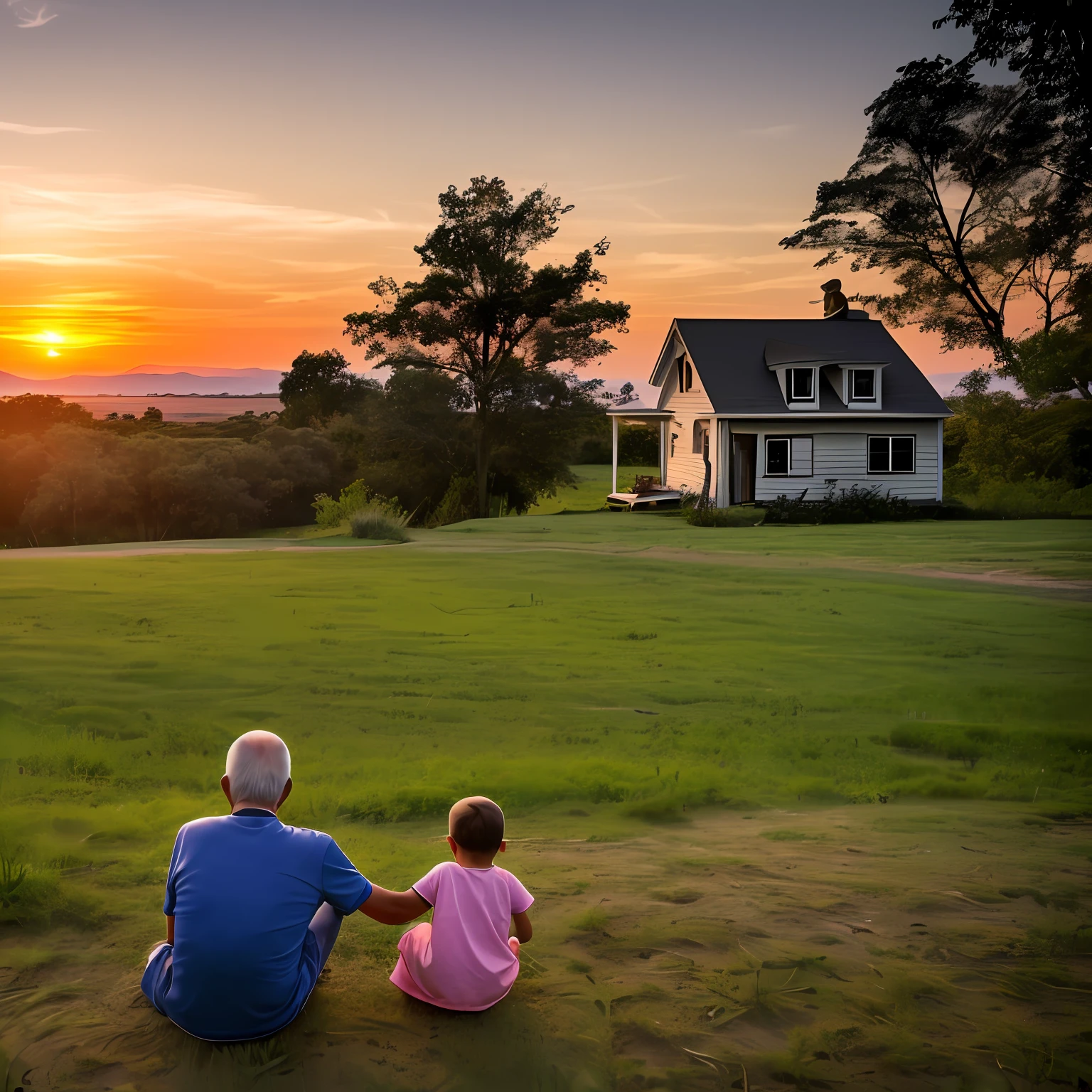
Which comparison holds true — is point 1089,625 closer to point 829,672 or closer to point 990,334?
point 829,672

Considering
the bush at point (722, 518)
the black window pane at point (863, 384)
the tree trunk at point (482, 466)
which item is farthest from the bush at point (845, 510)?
the tree trunk at point (482, 466)

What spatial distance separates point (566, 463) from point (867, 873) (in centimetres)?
3996

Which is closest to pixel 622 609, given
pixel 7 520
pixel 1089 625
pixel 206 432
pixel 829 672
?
pixel 829 672

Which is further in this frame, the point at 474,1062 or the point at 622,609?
the point at 622,609

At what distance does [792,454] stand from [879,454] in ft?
10.1

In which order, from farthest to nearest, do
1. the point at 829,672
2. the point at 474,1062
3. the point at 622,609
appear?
the point at 622,609 < the point at 829,672 < the point at 474,1062

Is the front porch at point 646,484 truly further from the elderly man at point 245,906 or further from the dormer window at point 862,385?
the elderly man at point 245,906

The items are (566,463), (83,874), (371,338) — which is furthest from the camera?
(566,463)

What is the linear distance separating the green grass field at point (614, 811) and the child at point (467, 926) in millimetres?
122

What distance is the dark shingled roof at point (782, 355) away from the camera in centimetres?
3478

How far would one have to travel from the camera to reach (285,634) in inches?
467

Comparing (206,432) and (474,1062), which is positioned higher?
(206,432)

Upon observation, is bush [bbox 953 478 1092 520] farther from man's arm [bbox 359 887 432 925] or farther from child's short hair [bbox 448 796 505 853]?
man's arm [bbox 359 887 432 925]

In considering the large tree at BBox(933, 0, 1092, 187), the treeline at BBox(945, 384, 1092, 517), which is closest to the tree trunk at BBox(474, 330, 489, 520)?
the treeline at BBox(945, 384, 1092, 517)
